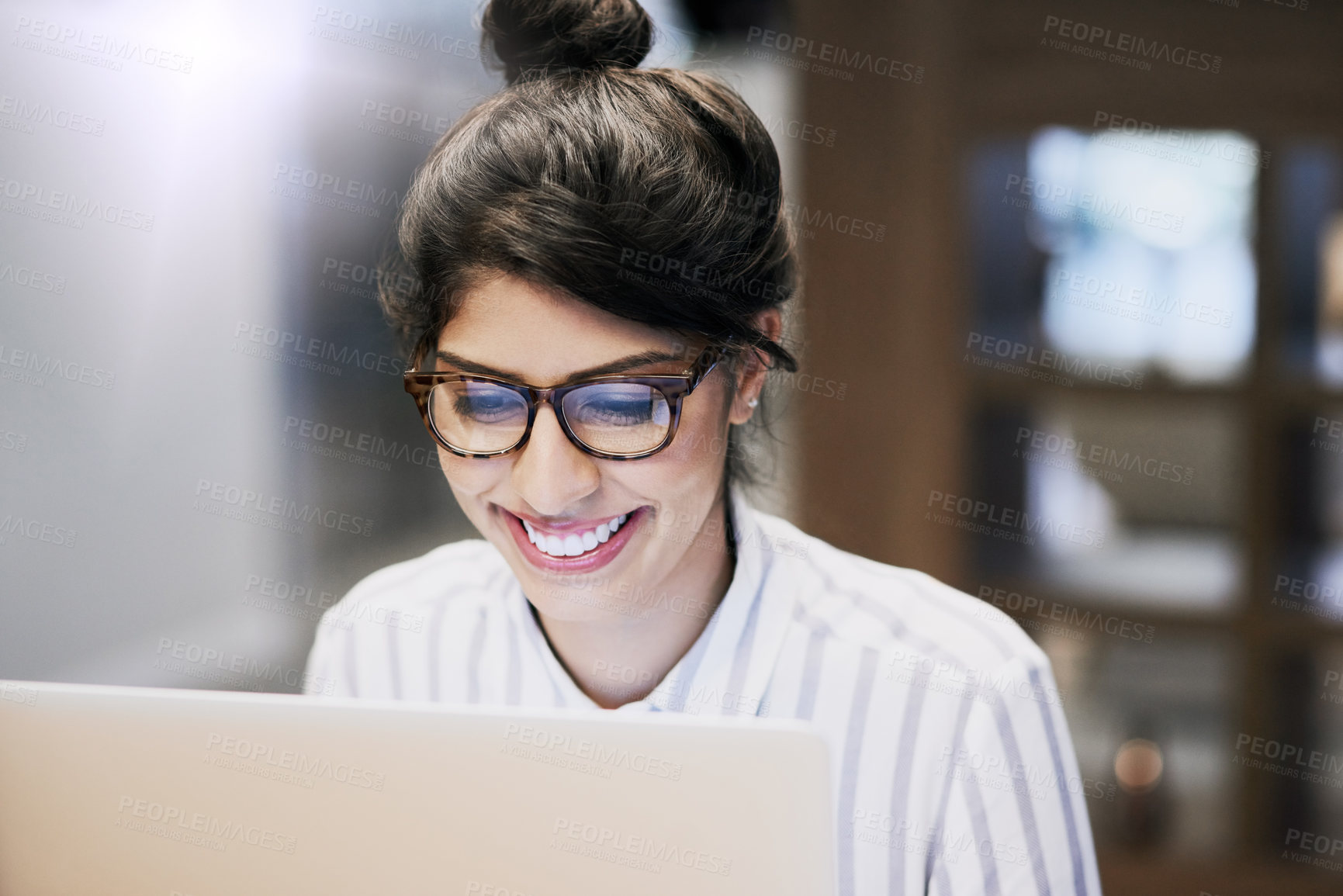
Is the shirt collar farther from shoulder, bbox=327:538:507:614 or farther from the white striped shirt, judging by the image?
shoulder, bbox=327:538:507:614

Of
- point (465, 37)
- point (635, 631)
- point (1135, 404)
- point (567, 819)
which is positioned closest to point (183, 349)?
point (465, 37)

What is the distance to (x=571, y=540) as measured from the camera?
112cm

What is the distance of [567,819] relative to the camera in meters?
0.66

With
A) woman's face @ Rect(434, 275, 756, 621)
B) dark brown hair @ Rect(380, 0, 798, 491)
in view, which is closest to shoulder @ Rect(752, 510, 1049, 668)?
woman's face @ Rect(434, 275, 756, 621)

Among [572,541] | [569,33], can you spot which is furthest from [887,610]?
[569,33]

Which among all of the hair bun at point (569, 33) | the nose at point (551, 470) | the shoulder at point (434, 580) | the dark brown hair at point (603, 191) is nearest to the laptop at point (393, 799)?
the nose at point (551, 470)

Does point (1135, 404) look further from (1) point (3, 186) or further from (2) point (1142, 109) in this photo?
(1) point (3, 186)

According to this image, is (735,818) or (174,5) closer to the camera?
(735,818)

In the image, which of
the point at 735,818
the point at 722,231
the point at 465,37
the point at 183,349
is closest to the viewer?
the point at 735,818

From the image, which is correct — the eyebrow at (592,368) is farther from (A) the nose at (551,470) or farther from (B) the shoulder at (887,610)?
(B) the shoulder at (887,610)

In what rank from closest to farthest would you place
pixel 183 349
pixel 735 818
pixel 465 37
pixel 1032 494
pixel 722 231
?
pixel 735 818, pixel 722 231, pixel 465 37, pixel 183 349, pixel 1032 494

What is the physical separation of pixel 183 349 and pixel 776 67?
1.31 metres

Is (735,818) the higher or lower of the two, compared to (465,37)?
lower

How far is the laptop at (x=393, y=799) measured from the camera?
65 cm
